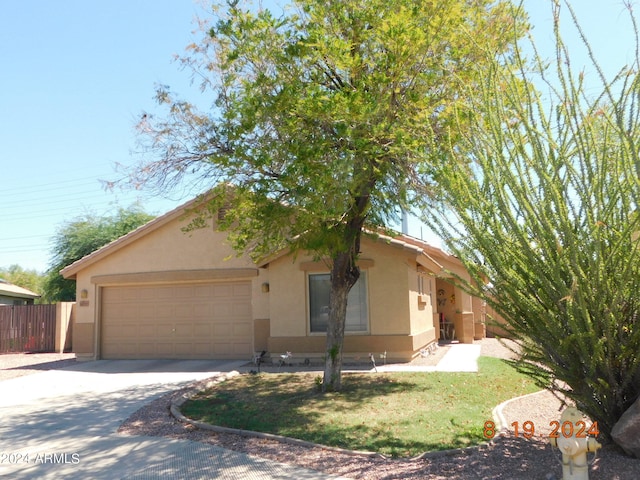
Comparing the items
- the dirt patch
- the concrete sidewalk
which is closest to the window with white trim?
the concrete sidewalk

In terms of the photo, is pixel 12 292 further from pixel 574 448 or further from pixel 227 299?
pixel 574 448

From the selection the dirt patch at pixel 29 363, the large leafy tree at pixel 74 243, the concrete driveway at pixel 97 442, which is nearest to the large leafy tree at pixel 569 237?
the concrete driveway at pixel 97 442

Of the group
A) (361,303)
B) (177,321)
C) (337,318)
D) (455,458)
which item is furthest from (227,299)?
(455,458)

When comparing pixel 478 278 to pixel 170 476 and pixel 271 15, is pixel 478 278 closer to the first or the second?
pixel 170 476

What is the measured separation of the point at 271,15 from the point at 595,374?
6.77 m

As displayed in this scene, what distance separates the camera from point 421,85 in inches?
333

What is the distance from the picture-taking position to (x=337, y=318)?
9836 millimetres

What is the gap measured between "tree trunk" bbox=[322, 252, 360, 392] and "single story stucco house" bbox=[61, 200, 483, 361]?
3108mm

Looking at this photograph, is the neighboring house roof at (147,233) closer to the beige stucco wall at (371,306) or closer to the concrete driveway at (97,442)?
the beige stucco wall at (371,306)

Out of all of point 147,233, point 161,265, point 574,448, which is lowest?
point 574,448

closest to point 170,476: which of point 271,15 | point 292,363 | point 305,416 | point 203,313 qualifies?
point 305,416

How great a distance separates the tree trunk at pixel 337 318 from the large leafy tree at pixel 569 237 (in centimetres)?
438

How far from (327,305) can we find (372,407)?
5.19 meters

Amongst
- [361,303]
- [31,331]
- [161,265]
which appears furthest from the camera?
[31,331]
